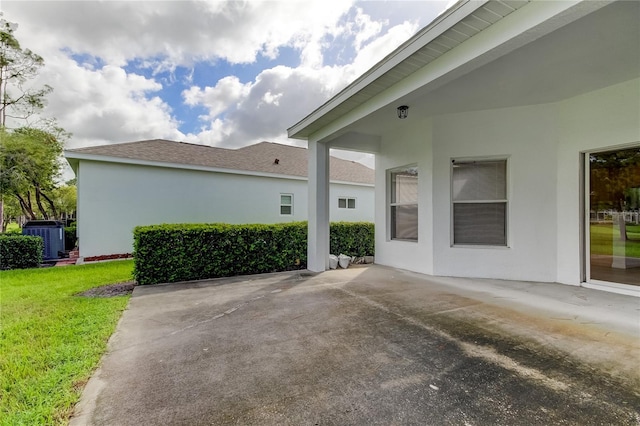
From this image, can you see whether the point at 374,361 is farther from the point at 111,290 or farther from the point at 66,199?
the point at 66,199

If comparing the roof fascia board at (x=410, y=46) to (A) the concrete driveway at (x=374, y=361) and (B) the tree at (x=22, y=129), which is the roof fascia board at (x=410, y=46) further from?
(B) the tree at (x=22, y=129)

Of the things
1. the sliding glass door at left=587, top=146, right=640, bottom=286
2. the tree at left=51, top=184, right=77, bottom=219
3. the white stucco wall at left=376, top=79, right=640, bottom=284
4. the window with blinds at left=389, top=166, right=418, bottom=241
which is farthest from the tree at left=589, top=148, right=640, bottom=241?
the tree at left=51, top=184, right=77, bottom=219

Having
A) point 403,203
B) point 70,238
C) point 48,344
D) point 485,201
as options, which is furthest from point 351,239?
point 70,238

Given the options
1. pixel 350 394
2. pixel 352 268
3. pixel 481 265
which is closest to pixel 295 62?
pixel 352 268

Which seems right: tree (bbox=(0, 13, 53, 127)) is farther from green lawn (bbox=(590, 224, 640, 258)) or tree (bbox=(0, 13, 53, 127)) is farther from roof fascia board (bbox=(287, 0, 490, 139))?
green lawn (bbox=(590, 224, 640, 258))

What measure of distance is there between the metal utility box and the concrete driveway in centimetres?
848

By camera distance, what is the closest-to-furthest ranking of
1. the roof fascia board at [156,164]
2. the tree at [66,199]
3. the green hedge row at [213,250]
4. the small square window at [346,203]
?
the green hedge row at [213,250]
the roof fascia board at [156,164]
the small square window at [346,203]
the tree at [66,199]

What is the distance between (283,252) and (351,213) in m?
7.55

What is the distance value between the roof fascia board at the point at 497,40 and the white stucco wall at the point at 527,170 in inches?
101

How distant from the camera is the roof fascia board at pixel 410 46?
2838mm

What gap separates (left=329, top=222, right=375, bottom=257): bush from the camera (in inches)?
320

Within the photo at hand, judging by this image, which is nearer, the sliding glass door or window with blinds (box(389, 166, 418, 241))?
the sliding glass door

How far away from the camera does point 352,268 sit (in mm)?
7395

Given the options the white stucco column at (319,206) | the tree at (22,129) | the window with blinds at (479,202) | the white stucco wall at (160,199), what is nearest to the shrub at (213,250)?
the white stucco column at (319,206)
